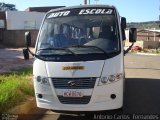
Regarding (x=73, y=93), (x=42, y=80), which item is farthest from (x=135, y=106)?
(x=42, y=80)

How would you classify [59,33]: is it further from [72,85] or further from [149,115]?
[149,115]

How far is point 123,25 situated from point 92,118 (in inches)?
96.3

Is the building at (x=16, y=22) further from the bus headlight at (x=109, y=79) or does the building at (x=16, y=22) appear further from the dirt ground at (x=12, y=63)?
the bus headlight at (x=109, y=79)

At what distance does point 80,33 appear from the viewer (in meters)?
8.64

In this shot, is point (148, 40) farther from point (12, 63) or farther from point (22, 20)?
point (12, 63)

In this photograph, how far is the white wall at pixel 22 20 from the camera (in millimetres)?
49656

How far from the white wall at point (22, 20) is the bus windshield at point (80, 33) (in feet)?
136

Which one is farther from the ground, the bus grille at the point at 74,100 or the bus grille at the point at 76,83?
the bus grille at the point at 76,83

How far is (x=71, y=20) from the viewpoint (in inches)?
353

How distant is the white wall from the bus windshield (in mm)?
41382

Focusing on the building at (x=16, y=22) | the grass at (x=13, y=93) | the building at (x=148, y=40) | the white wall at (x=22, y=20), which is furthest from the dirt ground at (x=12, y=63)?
the white wall at (x=22, y=20)

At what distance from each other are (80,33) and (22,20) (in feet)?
142

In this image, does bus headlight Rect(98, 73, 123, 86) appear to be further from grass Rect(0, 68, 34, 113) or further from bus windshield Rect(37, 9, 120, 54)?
grass Rect(0, 68, 34, 113)

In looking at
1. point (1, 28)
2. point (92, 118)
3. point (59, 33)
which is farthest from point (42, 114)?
point (1, 28)
